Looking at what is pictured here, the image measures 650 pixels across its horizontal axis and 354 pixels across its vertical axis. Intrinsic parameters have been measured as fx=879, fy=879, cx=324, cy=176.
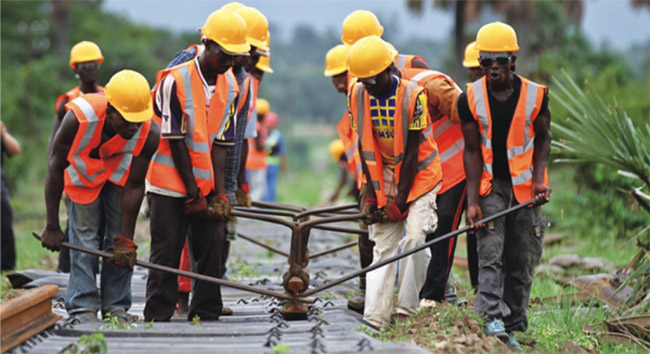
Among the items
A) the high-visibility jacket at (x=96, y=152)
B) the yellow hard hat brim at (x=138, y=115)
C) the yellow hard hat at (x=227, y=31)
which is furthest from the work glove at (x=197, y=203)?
the yellow hard hat at (x=227, y=31)

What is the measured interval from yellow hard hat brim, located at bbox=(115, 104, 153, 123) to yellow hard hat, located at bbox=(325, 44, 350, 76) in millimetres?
2028

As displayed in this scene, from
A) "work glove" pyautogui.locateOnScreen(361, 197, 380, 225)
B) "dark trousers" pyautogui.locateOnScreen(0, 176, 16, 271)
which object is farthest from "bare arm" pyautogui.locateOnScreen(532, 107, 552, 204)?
"dark trousers" pyautogui.locateOnScreen(0, 176, 16, 271)

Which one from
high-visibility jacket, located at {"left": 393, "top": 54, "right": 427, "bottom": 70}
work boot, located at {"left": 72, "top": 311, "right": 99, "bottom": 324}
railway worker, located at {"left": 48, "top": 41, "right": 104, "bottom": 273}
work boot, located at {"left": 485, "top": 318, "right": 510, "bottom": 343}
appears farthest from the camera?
railway worker, located at {"left": 48, "top": 41, "right": 104, "bottom": 273}

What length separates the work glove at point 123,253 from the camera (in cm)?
589

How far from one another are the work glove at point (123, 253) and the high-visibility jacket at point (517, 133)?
2.40 m

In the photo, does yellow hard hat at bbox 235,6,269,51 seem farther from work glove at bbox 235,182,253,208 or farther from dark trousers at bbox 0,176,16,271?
dark trousers at bbox 0,176,16,271

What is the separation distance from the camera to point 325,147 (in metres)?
76.2

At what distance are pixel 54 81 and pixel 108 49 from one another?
13.2 meters

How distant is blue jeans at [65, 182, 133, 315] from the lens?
6145 millimetres

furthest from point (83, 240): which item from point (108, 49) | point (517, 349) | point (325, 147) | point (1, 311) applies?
point (325, 147)

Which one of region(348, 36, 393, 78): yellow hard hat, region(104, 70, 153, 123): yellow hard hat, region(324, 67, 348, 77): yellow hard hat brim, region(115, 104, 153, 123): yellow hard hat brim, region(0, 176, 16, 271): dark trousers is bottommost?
region(0, 176, 16, 271): dark trousers

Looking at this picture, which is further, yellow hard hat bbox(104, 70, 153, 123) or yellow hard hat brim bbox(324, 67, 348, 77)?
yellow hard hat brim bbox(324, 67, 348, 77)

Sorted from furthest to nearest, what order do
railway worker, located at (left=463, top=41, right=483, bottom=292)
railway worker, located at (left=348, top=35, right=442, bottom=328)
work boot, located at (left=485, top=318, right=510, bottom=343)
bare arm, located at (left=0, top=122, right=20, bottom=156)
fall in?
bare arm, located at (left=0, top=122, right=20, bottom=156) < railway worker, located at (left=463, top=41, right=483, bottom=292) < railway worker, located at (left=348, top=35, right=442, bottom=328) < work boot, located at (left=485, top=318, right=510, bottom=343)

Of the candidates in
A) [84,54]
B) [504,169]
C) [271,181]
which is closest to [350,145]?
[504,169]
